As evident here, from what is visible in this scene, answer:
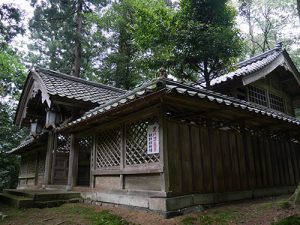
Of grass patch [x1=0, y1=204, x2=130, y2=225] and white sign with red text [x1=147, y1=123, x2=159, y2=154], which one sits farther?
white sign with red text [x1=147, y1=123, x2=159, y2=154]

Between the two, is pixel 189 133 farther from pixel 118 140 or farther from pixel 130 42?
pixel 130 42

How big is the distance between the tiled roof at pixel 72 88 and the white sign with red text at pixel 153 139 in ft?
16.6

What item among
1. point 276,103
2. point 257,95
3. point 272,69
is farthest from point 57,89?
point 276,103

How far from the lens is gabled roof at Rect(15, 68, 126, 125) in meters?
11.1

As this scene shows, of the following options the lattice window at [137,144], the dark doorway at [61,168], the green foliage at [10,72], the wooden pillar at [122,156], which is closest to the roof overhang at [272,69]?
the lattice window at [137,144]

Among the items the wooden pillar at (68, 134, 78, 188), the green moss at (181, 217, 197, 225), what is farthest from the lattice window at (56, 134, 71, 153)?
the green moss at (181, 217, 197, 225)

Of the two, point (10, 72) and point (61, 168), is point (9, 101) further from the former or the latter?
point (61, 168)

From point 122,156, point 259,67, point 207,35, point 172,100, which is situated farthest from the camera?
point 259,67

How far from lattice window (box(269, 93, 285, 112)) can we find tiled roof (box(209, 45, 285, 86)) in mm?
2116

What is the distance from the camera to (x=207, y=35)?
11.0 meters

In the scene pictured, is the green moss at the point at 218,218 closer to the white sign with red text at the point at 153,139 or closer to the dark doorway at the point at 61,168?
the white sign with red text at the point at 153,139

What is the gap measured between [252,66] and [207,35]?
354 cm

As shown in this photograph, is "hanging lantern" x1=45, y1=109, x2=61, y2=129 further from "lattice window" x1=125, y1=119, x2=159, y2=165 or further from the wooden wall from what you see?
the wooden wall

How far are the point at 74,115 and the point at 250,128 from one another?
→ 7.42m
